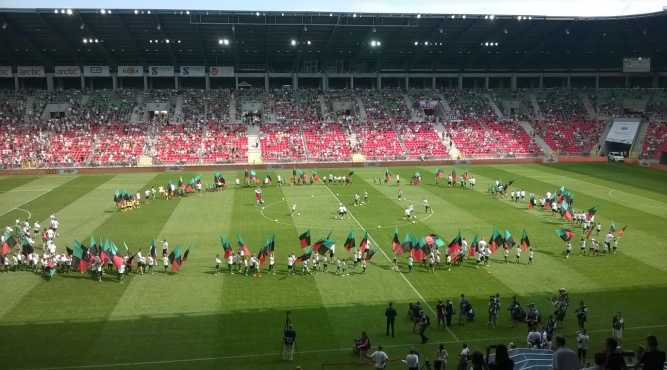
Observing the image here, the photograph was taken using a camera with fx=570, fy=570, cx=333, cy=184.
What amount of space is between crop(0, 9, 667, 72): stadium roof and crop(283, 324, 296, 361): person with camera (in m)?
55.5

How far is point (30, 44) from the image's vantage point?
73000 millimetres

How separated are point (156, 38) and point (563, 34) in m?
55.0

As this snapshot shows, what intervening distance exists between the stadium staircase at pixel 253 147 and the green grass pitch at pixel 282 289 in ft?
73.6

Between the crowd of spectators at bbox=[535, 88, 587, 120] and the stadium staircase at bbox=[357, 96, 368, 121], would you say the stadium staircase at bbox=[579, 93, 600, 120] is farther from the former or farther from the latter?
the stadium staircase at bbox=[357, 96, 368, 121]

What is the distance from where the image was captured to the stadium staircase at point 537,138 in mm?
78062

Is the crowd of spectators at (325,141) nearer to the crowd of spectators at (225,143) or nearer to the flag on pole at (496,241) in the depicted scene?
the crowd of spectators at (225,143)

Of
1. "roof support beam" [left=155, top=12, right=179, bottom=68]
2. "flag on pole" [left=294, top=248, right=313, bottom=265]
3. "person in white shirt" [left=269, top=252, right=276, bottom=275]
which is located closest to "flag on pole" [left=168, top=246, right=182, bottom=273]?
"person in white shirt" [left=269, top=252, right=276, bottom=275]

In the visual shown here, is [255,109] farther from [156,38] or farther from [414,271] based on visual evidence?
[414,271]

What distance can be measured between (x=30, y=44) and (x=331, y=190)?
46.7 metres

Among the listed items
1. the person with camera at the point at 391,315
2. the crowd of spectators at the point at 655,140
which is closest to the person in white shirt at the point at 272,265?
the person with camera at the point at 391,315

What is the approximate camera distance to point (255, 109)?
83938 millimetres

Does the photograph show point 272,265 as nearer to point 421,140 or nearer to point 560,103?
point 421,140

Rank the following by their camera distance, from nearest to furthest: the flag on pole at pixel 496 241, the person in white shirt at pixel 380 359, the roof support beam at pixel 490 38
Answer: the person in white shirt at pixel 380 359 → the flag on pole at pixel 496 241 → the roof support beam at pixel 490 38

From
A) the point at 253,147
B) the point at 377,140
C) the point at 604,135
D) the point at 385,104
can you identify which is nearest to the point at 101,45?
the point at 253,147
